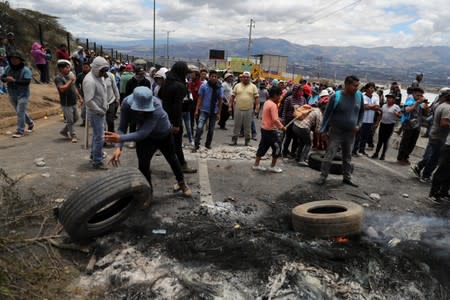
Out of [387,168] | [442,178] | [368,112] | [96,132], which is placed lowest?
[387,168]

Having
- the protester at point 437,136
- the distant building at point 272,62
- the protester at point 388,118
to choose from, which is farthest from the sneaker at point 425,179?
the distant building at point 272,62

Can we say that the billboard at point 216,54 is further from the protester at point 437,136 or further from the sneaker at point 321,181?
the sneaker at point 321,181

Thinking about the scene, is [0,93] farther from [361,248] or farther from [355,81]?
[361,248]

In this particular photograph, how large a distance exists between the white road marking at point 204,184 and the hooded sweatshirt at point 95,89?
6.71 feet

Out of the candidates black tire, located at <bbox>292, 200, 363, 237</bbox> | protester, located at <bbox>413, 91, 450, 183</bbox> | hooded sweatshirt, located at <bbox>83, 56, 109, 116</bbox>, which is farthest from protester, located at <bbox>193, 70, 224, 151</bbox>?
protester, located at <bbox>413, 91, 450, 183</bbox>

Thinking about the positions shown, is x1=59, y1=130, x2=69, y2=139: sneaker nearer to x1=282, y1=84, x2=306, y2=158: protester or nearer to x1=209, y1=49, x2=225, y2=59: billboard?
x1=282, y1=84, x2=306, y2=158: protester

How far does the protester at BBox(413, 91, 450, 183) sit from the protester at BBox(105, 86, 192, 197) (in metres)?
4.89

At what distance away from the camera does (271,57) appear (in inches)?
2810

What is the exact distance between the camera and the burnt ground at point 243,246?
3.08 metres

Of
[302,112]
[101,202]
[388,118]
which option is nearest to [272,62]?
[388,118]

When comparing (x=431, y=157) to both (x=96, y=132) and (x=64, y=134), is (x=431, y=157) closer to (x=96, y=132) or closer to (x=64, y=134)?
(x=96, y=132)

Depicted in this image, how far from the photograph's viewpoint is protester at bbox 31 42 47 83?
15070 millimetres

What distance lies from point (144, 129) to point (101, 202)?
3.56 ft

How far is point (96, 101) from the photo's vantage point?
5.88 meters
